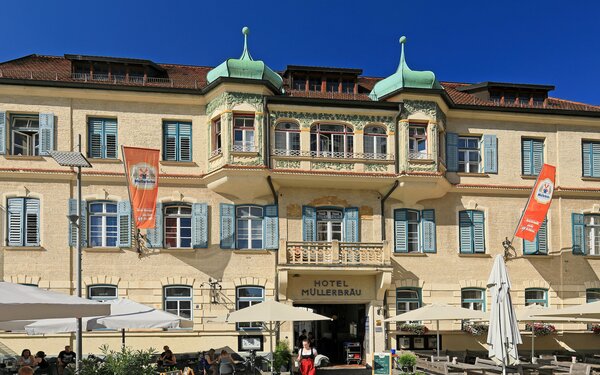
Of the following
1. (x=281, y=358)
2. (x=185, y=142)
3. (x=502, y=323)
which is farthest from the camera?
(x=185, y=142)

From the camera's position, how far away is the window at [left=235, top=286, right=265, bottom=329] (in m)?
26.0

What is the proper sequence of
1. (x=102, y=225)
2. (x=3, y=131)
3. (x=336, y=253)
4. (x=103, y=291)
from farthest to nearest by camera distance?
(x=336, y=253), (x=102, y=225), (x=103, y=291), (x=3, y=131)

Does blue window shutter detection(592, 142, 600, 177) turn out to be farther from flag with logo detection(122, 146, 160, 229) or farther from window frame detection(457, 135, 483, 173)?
flag with logo detection(122, 146, 160, 229)

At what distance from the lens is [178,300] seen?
25.7m

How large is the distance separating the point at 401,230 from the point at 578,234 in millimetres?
7416

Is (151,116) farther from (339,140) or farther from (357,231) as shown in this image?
(357,231)

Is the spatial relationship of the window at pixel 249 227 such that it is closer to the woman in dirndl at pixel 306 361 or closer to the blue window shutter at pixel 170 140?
the blue window shutter at pixel 170 140

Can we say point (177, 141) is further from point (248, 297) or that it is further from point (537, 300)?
point (537, 300)

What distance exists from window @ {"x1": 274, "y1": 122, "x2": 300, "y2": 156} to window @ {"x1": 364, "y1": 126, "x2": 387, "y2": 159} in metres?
2.67

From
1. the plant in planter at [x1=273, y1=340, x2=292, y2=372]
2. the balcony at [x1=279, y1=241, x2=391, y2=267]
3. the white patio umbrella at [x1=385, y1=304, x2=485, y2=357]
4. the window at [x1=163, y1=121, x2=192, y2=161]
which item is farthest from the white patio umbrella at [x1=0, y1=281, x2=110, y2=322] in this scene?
the window at [x1=163, y1=121, x2=192, y2=161]

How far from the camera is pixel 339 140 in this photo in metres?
26.8

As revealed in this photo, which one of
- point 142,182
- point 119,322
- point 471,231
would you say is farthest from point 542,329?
point 119,322

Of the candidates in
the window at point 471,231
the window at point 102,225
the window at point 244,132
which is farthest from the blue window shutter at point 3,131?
the window at point 471,231

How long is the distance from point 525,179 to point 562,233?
2629 mm
